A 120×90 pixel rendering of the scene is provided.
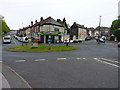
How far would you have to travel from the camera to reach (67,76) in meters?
8.00

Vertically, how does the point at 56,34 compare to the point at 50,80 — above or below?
above

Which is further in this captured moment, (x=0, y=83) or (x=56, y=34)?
(x=56, y=34)

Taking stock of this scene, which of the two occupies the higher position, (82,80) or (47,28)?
(47,28)

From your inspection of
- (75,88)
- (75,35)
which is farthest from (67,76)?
(75,35)

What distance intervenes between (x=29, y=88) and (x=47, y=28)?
43597 mm

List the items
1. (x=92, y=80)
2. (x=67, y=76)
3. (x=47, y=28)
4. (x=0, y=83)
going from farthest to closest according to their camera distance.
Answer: (x=47, y=28)
(x=67, y=76)
(x=92, y=80)
(x=0, y=83)

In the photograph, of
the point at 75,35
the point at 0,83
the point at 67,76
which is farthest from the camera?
the point at 75,35

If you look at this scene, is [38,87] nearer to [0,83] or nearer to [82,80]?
[0,83]

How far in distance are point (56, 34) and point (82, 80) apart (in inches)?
1749

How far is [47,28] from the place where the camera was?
48.9 meters

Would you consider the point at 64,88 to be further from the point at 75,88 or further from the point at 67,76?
the point at 67,76

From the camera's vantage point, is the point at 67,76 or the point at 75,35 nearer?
the point at 67,76

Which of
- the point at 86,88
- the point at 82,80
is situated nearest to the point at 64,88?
the point at 86,88

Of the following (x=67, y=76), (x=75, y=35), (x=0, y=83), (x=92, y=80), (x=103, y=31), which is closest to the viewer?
(x=0, y=83)
